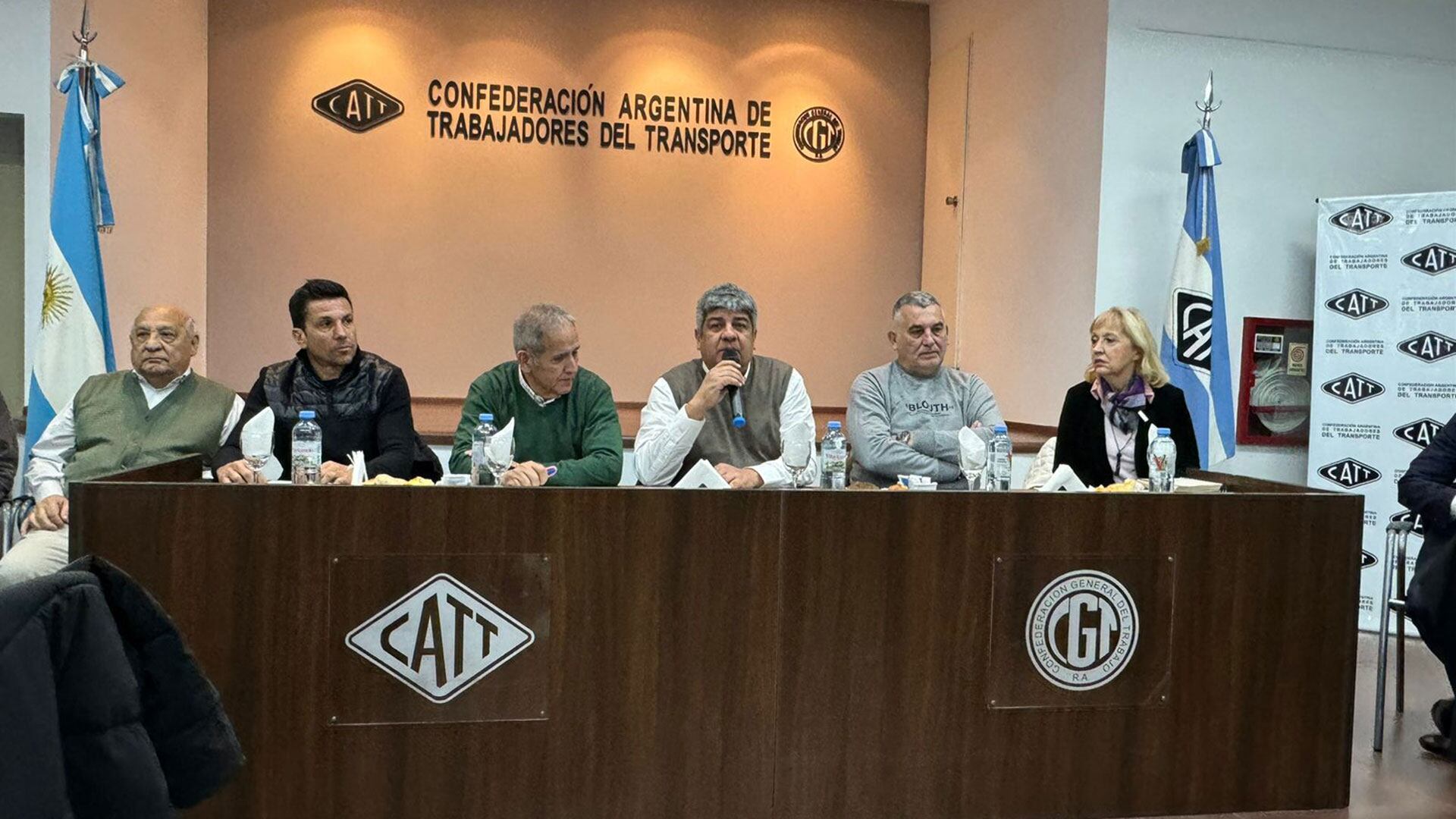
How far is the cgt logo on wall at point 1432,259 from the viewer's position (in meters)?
5.20

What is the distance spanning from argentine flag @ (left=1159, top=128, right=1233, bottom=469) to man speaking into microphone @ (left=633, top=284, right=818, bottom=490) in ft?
7.82

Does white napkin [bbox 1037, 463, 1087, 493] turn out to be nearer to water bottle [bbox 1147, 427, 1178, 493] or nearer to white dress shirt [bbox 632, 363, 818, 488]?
water bottle [bbox 1147, 427, 1178, 493]

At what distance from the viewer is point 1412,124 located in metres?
5.89

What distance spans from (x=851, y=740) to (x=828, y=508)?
531 mm

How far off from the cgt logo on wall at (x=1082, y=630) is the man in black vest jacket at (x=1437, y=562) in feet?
3.72

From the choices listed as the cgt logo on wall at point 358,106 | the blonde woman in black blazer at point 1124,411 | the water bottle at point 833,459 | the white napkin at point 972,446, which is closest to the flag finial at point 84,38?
the cgt logo on wall at point 358,106

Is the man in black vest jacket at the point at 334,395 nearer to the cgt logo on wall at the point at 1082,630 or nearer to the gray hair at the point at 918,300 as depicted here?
the gray hair at the point at 918,300

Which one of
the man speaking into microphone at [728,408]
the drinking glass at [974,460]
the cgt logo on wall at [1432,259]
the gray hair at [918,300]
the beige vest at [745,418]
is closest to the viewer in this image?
the drinking glass at [974,460]

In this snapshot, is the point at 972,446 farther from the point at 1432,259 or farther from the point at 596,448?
the point at 1432,259

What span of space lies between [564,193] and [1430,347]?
14.2 ft

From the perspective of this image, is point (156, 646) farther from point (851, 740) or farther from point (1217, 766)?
point (1217, 766)

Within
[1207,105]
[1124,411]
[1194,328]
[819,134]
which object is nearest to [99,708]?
[1124,411]

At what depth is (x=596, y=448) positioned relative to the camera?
3.60 m

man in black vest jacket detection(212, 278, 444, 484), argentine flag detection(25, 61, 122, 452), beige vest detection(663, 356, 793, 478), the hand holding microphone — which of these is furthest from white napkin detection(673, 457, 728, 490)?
argentine flag detection(25, 61, 122, 452)
